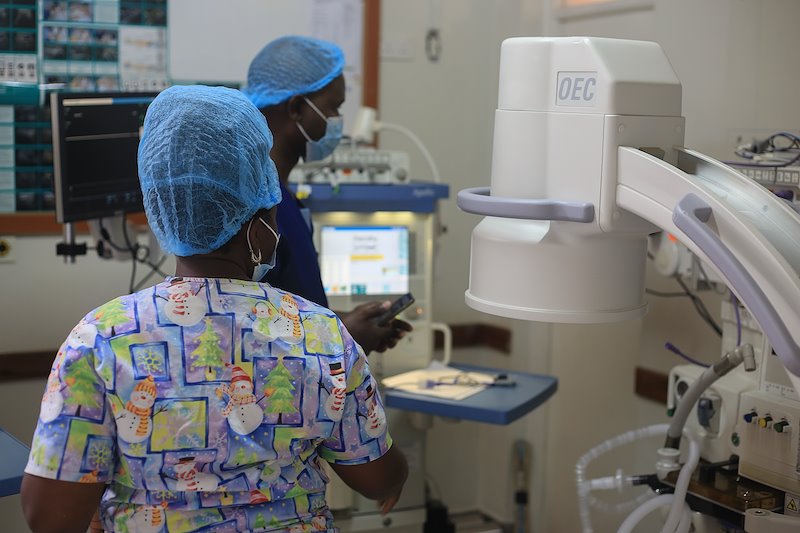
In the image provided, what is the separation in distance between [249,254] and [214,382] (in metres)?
0.21

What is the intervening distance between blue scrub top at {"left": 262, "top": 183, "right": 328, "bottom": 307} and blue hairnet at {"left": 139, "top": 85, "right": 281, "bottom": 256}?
1.78ft

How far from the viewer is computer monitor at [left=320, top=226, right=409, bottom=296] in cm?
292

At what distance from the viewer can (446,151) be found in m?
3.70

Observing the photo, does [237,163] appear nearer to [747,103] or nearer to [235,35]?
[747,103]

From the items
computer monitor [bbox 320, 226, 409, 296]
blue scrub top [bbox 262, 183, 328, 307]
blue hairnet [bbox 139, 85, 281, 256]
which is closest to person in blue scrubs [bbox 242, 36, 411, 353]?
blue scrub top [bbox 262, 183, 328, 307]

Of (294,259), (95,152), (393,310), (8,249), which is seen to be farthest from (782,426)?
(8,249)

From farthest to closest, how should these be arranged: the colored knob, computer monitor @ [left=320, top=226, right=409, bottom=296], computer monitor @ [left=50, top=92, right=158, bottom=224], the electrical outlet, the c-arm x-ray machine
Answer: the electrical outlet, computer monitor @ [left=320, top=226, right=409, bottom=296], computer monitor @ [left=50, top=92, right=158, bottom=224], the colored knob, the c-arm x-ray machine

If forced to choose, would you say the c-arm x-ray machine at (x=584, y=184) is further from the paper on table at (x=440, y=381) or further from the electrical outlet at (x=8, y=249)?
the electrical outlet at (x=8, y=249)

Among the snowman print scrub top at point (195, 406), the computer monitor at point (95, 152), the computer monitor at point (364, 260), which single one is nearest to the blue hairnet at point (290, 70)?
the computer monitor at point (95, 152)

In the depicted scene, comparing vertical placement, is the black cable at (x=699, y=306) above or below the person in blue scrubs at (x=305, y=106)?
below

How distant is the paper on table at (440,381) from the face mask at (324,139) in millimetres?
813

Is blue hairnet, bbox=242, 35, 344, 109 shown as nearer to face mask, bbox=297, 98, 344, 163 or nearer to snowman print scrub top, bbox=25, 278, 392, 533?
face mask, bbox=297, 98, 344, 163

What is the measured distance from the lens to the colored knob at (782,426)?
6.24 ft

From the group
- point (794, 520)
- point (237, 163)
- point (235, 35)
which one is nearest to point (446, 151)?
point (235, 35)
